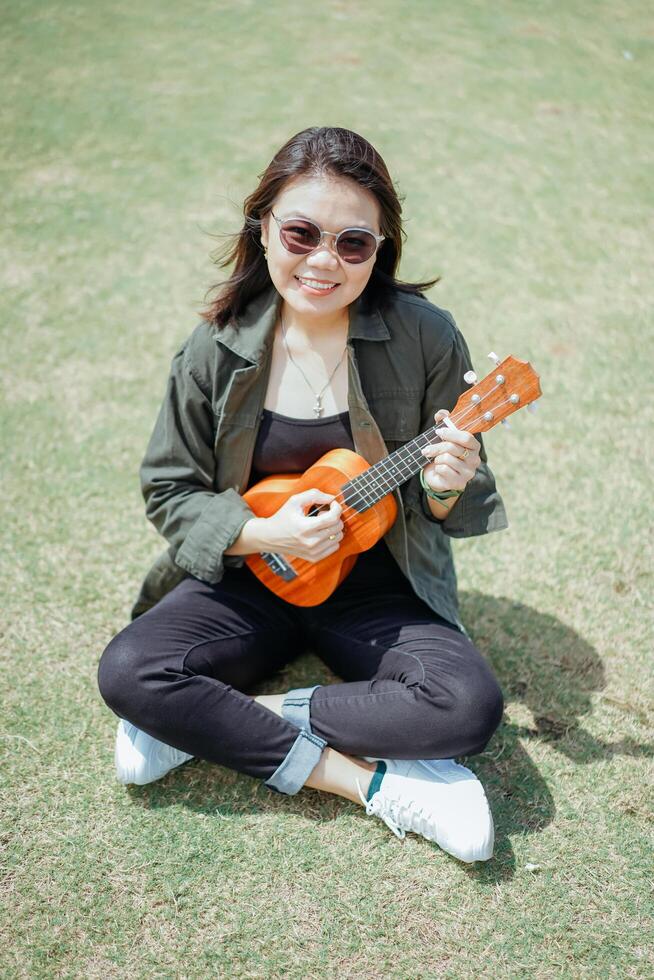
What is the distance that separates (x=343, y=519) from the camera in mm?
2777

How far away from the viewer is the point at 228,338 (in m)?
2.80

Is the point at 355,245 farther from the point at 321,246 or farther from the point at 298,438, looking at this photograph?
the point at 298,438

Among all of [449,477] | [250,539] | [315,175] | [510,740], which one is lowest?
[510,740]

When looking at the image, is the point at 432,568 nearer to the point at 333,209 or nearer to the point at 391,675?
the point at 391,675

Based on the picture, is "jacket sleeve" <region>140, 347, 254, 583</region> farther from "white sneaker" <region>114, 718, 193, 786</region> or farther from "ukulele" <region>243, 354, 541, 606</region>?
"white sneaker" <region>114, 718, 193, 786</region>

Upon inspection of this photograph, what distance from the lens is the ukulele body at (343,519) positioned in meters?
2.76

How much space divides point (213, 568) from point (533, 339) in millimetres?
2956

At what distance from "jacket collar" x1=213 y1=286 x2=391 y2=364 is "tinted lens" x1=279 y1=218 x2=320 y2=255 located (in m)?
0.31

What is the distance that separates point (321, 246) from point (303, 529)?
83 centimetres

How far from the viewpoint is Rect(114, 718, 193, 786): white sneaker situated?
2.70 metres

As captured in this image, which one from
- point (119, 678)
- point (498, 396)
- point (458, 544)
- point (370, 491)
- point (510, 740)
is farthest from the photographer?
point (458, 544)

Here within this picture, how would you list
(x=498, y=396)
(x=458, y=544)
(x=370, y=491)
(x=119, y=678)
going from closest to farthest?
(x=498, y=396)
(x=119, y=678)
(x=370, y=491)
(x=458, y=544)

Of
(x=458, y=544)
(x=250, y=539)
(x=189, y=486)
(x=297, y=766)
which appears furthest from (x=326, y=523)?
(x=458, y=544)

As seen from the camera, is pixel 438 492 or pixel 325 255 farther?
pixel 438 492
